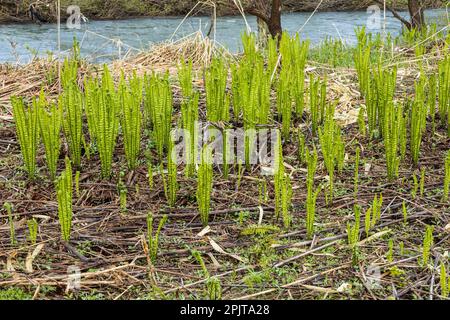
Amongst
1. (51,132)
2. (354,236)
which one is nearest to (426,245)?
(354,236)

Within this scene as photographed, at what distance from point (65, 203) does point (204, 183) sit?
1.47 feet

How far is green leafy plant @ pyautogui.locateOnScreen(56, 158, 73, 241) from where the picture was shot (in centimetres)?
195

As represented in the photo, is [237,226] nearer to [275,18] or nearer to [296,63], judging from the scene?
[296,63]

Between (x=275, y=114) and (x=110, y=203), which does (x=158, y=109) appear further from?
(x=275, y=114)

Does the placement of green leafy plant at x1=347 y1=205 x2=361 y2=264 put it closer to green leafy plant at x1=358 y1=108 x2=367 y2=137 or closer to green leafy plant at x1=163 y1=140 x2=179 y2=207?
green leafy plant at x1=163 y1=140 x2=179 y2=207

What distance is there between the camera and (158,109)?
2621 millimetres

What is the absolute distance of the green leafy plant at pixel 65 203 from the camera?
1.95 m

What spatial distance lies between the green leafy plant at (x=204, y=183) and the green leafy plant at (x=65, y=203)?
41cm

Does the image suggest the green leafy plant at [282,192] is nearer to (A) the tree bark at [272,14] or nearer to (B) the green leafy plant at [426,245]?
(B) the green leafy plant at [426,245]

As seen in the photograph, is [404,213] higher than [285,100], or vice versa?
[285,100]

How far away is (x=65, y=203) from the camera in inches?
77.4

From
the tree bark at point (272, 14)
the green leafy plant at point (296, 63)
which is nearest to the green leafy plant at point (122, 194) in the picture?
the green leafy plant at point (296, 63)
